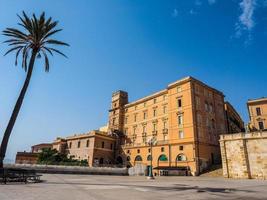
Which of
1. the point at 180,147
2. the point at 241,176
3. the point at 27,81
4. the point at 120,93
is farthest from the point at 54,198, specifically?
the point at 120,93

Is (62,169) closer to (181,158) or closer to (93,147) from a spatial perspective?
(93,147)

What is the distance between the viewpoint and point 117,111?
191 ft

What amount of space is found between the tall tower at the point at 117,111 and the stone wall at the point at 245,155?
30771 millimetres

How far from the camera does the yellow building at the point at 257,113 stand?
4903 centimetres

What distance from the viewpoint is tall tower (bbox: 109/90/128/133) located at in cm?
5645

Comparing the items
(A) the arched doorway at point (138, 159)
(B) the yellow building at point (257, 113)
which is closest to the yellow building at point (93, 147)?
(A) the arched doorway at point (138, 159)

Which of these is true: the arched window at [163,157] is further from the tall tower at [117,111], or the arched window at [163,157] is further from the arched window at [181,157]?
the tall tower at [117,111]

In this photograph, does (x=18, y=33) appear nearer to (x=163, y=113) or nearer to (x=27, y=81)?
(x=27, y=81)

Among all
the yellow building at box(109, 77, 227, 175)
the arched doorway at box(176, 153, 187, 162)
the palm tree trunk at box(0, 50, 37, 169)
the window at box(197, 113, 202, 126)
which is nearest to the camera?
the palm tree trunk at box(0, 50, 37, 169)

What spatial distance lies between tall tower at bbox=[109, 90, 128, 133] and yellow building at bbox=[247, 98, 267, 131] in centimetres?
3333

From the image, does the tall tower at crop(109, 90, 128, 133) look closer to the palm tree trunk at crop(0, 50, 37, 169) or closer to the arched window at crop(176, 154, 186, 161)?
the arched window at crop(176, 154, 186, 161)

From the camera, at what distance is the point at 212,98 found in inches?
1779

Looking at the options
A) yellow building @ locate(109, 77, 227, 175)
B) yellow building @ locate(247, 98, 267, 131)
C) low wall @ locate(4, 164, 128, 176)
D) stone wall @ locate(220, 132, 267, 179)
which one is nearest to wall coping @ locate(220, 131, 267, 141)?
stone wall @ locate(220, 132, 267, 179)

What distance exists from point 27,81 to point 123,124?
3760cm
